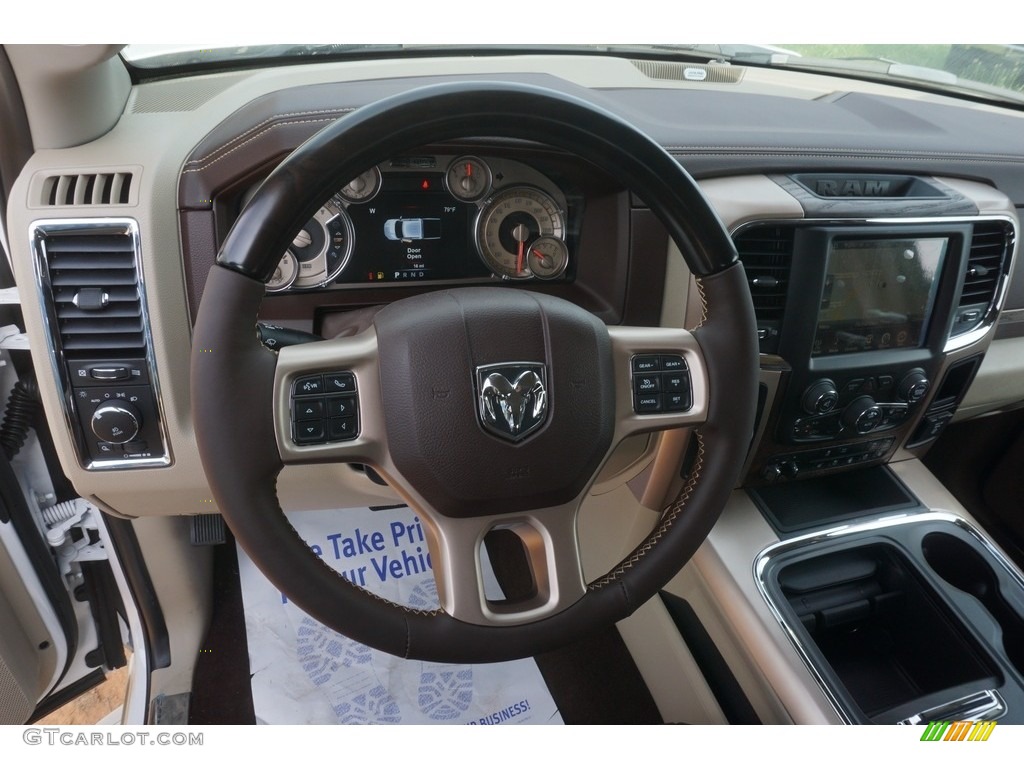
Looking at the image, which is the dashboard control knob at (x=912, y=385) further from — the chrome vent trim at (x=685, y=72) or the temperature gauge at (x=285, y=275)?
the temperature gauge at (x=285, y=275)

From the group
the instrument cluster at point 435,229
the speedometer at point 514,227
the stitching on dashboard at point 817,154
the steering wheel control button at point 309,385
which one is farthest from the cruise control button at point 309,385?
the stitching on dashboard at point 817,154

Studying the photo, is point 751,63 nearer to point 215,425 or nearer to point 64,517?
point 215,425

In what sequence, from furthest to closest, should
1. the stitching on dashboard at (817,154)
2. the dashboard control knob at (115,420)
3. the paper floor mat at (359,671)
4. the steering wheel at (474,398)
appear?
the paper floor mat at (359,671), the stitching on dashboard at (817,154), the dashboard control knob at (115,420), the steering wheel at (474,398)

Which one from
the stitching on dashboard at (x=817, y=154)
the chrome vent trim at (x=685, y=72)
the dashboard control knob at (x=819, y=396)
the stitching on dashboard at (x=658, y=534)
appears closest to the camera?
the stitching on dashboard at (x=658, y=534)

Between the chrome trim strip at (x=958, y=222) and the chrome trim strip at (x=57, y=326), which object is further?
the chrome trim strip at (x=958, y=222)

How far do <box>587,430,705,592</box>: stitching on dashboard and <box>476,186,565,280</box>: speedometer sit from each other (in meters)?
0.43

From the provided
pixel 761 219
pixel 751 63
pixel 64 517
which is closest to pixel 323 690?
pixel 64 517

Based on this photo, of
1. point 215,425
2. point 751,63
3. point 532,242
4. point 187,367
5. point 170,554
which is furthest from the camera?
point 751,63

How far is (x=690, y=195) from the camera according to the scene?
80 centimetres

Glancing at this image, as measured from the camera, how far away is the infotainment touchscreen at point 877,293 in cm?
115

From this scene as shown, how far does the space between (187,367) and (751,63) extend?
130cm

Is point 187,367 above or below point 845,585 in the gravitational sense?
above

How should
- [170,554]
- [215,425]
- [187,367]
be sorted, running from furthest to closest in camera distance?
1. [170,554]
2. [187,367]
3. [215,425]

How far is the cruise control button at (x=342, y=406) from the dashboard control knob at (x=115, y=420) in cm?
40
